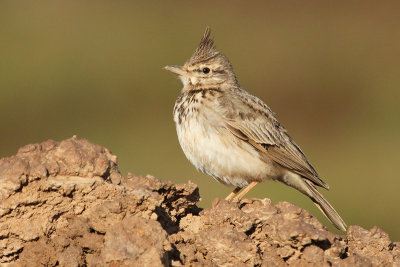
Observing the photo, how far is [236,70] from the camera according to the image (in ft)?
77.9

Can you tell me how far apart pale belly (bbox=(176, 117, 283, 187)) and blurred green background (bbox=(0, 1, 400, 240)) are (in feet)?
19.6

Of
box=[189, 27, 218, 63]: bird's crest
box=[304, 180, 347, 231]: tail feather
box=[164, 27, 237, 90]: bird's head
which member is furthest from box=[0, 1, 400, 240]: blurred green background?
box=[189, 27, 218, 63]: bird's crest

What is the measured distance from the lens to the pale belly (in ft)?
26.9

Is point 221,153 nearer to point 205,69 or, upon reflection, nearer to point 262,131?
point 262,131

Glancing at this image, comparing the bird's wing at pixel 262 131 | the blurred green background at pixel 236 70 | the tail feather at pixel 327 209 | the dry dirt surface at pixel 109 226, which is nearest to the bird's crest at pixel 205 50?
the bird's wing at pixel 262 131

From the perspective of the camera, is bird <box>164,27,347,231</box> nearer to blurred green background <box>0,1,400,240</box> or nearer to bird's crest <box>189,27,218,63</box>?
bird's crest <box>189,27,218,63</box>

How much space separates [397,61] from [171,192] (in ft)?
64.5

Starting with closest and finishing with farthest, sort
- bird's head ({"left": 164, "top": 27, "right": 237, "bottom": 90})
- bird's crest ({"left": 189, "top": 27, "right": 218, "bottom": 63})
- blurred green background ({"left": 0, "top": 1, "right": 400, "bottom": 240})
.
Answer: bird's head ({"left": 164, "top": 27, "right": 237, "bottom": 90})
bird's crest ({"left": 189, "top": 27, "right": 218, "bottom": 63})
blurred green background ({"left": 0, "top": 1, "right": 400, "bottom": 240})

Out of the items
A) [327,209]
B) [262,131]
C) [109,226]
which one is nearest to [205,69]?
[262,131]

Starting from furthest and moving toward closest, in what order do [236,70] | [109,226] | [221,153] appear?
[236,70] → [221,153] → [109,226]

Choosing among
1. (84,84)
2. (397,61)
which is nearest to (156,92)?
(84,84)

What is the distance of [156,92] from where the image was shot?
2245 cm

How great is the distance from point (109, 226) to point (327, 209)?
3.56 metres

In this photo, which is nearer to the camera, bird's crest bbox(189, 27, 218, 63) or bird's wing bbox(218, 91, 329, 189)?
bird's wing bbox(218, 91, 329, 189)
